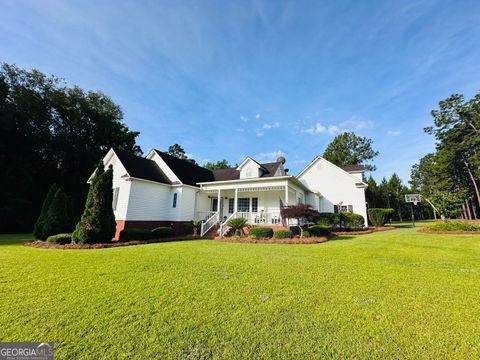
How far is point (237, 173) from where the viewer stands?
71.5ft

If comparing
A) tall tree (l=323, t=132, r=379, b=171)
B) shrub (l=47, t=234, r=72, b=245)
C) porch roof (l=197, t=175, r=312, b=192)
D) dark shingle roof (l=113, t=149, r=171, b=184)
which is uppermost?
tall tree (l=323, t=132, r=379, b=171)

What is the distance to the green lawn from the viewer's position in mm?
2523

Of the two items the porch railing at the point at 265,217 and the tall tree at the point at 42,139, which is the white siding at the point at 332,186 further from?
the tall tree at the point at 42,139

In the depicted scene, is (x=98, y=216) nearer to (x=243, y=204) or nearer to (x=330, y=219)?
(x=243, y=204)

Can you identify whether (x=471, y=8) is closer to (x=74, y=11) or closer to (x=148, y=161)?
(x=74, y=11)

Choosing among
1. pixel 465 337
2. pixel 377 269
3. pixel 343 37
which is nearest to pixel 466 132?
pixel 343 37

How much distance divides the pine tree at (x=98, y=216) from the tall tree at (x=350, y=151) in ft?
121

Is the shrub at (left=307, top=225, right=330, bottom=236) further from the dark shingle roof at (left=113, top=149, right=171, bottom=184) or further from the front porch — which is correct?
the dark shingle roof at (left=113, top=149, right=171, bottom=184)

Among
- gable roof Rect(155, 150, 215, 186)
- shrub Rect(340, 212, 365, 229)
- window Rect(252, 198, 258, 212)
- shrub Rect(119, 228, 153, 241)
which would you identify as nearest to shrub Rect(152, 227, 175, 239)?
shrub Rect(119, 228, 153, 241)

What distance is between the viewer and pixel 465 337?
2658mm

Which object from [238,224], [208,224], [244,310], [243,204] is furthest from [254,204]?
[244,310]

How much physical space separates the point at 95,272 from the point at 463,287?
8.47m

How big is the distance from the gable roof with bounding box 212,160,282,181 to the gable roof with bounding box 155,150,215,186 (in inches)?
51.5

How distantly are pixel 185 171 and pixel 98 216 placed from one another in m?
9.16
